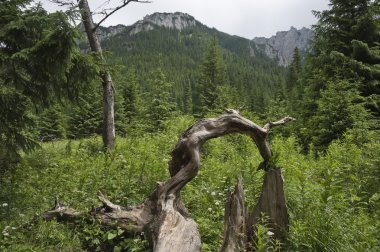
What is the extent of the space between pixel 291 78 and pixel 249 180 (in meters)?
49.4

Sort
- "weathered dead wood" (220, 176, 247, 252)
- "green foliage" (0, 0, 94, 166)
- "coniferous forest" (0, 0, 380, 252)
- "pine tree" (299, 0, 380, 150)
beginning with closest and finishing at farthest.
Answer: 1. "weathered dead wood" (220, 176, 247, 252)
2. "coniferous forest" (0, 0, 380, 252)
3. "green foliage" (0, 0, 94, 166)
4. "pine tree" (299, 0, 380, 150)

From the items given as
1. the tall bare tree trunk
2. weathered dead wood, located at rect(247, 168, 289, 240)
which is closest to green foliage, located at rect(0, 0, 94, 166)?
the tall bare tree trunk

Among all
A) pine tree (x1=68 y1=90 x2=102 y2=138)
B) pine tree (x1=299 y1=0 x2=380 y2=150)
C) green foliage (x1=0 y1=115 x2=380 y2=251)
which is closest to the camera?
green foliage (x1=0 y1=115 x2=380 y2=251)

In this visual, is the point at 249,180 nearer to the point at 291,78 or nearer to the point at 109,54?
the point at 109,54

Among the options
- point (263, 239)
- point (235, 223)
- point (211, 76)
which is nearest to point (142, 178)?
point (235, 223)

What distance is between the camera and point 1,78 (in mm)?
7488

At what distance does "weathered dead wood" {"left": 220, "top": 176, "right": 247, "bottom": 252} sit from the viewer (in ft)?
13.4

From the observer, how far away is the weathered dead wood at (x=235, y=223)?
4.09 m

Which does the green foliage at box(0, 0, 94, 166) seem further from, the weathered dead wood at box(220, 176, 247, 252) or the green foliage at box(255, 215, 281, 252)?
the green foliage at box(255, 215, 281, 252)

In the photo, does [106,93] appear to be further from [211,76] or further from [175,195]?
[211,76]

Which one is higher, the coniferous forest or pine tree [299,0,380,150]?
pine tree [299,0,380,150]

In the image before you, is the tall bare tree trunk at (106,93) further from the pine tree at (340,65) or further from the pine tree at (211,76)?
the pine tree at (211,76)

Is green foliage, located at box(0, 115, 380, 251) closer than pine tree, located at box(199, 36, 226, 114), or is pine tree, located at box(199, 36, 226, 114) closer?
green foliage, located at box(0, 115, 380, 251)

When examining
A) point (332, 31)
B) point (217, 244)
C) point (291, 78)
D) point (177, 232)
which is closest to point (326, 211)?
point (217, 244)
